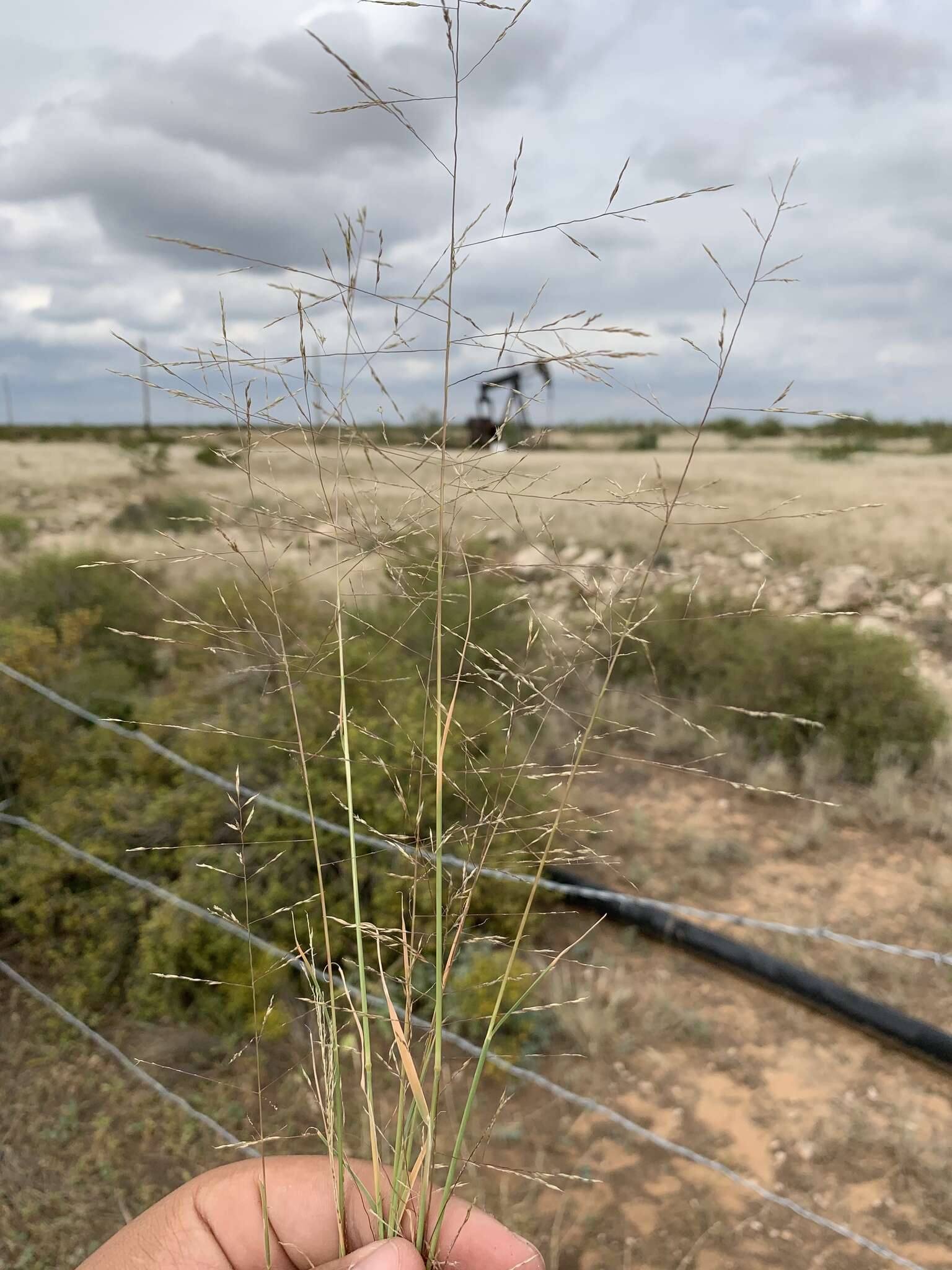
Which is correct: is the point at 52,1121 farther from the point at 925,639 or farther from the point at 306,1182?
the point at 925,639

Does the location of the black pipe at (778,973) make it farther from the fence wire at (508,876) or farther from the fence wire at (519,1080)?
the fence wire at (519,1080)

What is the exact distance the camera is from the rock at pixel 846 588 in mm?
9875

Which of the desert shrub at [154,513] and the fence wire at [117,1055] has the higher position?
the desert shrub at [154,513]

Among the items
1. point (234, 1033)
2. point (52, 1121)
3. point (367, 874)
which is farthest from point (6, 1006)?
point (367, 874)

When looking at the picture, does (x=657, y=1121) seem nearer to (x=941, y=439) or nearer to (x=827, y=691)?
(x=827, y=691)

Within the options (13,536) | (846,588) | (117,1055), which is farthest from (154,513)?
(117,1055)

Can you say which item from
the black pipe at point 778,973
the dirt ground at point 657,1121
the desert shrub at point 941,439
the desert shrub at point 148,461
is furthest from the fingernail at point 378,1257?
the desert shrub at point 941,439

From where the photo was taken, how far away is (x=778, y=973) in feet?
12.0

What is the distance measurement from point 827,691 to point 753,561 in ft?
20.1

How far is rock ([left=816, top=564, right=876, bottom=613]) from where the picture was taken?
9875mm

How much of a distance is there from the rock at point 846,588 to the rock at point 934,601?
0.57 meters

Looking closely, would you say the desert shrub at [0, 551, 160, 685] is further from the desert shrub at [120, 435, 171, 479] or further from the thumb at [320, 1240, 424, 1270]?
the desert shrub at [120, 435, 171, 479]

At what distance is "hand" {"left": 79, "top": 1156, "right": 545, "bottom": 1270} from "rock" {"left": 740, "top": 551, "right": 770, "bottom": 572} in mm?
11275

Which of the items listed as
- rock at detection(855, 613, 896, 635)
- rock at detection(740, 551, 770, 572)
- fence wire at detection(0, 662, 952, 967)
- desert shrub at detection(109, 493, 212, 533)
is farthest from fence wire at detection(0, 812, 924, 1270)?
desert shrub at detection(109, 493, 212, 533)
